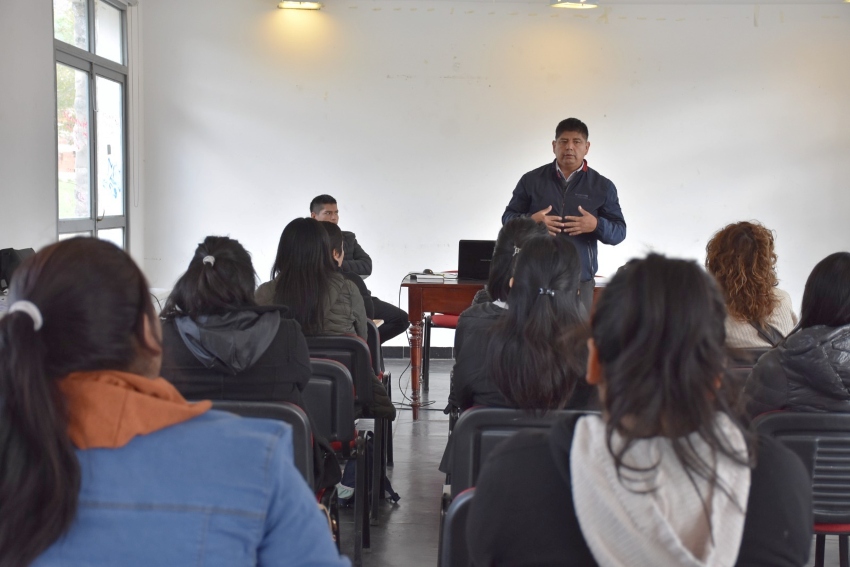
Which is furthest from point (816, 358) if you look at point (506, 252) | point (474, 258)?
point (474, 258)

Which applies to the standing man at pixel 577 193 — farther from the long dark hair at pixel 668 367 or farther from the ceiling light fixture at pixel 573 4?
the long dark hair at pixel 668 367

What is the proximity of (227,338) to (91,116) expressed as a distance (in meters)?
4.51

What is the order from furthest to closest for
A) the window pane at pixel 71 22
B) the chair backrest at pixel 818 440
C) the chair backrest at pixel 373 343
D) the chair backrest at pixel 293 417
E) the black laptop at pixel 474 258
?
the window pane at pixel 71 22
the black laptop at pixel 474 258
the chair backrest at pixel 373 343
the chair backrest at pixel 818 440
the chair backrest at pixel 293 417

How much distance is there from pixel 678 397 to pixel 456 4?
621 centimetres

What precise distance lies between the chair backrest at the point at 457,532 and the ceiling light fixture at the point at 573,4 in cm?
557

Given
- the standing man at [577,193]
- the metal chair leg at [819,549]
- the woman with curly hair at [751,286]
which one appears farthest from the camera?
the standing man at [577,193]

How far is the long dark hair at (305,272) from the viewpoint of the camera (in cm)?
332

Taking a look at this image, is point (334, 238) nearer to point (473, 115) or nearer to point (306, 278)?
point (306, 278)

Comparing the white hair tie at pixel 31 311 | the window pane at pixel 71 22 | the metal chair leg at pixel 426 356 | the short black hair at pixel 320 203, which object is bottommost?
the metal chair leg at pixel 426 356

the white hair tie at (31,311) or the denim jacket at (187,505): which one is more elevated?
the white hair tie at (31,311)

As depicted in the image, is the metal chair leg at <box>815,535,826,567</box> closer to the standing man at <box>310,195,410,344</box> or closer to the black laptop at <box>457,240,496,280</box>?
the black laptop at <box>457,240,496,280</box>

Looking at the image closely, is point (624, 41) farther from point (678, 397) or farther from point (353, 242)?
point (678, 397)

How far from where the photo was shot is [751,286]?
2979 millimetres

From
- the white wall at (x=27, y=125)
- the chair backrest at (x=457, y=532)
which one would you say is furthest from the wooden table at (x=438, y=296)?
the chair backrest at (x=457, y=532)
